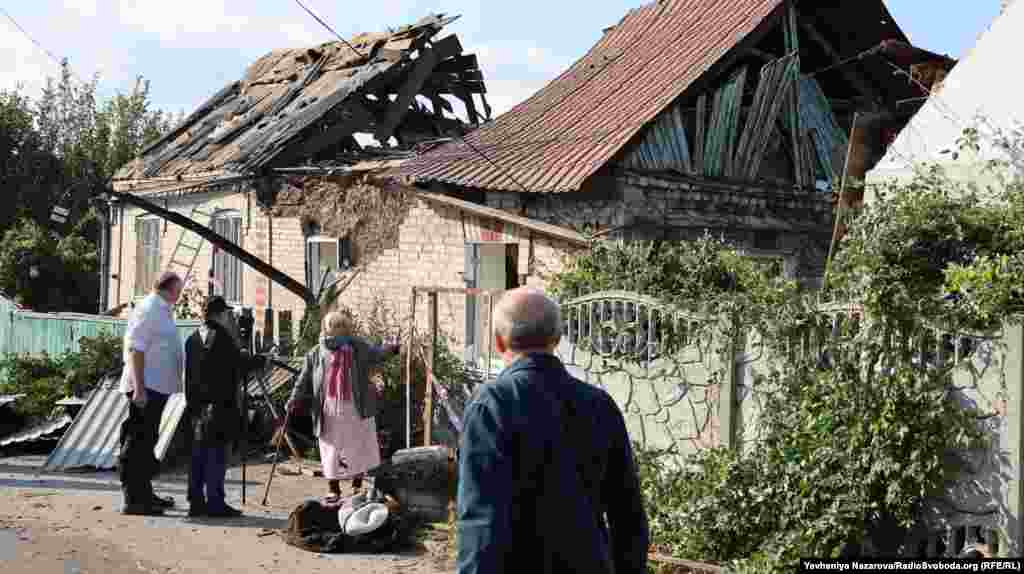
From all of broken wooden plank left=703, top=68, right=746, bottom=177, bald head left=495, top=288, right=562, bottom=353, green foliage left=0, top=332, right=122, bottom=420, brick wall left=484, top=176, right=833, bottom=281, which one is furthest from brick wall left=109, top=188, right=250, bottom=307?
bald head left=495, top=288, right=562, bottom=353

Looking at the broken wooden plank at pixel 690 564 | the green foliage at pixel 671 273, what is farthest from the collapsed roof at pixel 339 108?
the broken wooden plank at pixel 690 564

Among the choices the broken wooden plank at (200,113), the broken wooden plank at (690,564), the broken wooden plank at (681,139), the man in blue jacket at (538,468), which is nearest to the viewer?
the man in blue jacket at (538,468)

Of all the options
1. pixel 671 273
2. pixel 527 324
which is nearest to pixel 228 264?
pixel 671 273

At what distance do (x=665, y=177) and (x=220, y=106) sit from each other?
474 inches

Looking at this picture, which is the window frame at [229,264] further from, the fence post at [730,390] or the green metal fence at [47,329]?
the fence post at [730,390]

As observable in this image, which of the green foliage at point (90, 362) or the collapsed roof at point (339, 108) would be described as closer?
the green foliage at point (90, 362)

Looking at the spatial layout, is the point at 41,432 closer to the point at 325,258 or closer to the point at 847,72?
the point at 325,258

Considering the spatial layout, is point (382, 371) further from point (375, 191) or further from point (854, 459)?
point (854, 459)

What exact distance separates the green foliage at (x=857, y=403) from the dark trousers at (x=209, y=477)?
327 cm

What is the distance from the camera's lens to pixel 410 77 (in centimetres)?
1848

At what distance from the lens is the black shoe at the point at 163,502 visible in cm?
898

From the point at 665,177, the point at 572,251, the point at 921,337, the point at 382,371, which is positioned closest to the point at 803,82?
the point at 665,177

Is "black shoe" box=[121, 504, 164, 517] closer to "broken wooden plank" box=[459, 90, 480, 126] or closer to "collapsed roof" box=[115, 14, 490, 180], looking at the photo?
"collapsed roof" box=[115, 14, 490, 180]

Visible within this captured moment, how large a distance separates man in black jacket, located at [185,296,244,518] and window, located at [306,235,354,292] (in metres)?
7.44
